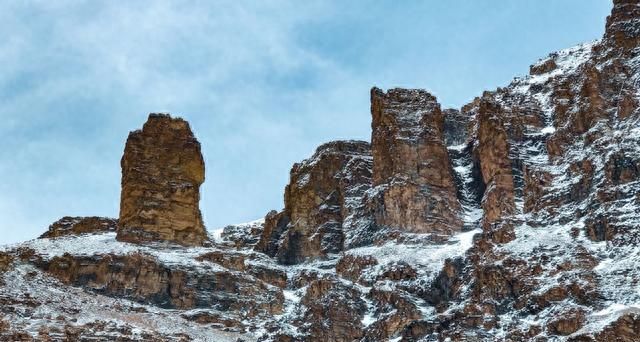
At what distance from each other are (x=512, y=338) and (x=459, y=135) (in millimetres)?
49179

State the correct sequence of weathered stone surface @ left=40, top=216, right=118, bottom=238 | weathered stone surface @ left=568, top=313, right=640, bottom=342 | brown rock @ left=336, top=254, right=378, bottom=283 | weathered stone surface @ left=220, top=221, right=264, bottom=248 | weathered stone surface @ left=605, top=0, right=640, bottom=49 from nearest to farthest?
weathered stone surface @ left=568, top=313, right=640, bottom=342 < brown rock @ left=336, top=254, right=378, bottom=283 < weathered stone surface @ left=605, top=0, right=640, bottom=49 < weathered stone surface @ left=40, top=216, right=118, bottom=238 < weathered stone surface @ left=220, top=221, right=264, bottom=248

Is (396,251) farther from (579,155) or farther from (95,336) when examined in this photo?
(95,336)

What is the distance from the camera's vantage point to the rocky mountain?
113875mm

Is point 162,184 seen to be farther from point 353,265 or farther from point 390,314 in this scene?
point 390,314

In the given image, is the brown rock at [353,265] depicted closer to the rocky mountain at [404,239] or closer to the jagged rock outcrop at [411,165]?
the rocky mountain at [404,239]

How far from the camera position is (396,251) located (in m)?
134

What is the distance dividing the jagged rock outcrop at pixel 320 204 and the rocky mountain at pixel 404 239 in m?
0.21

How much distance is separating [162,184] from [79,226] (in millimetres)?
11613

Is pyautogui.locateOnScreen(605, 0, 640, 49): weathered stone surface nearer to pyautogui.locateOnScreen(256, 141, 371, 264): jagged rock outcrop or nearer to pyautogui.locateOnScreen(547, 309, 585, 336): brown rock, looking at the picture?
pyautogui.locateOnScreen(256, 141, 371, 264): jagged rock outcrop

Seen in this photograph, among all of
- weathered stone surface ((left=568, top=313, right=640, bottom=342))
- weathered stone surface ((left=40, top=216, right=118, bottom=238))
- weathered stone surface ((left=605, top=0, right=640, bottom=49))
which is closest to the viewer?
weathered stone surface ((left=568, top=313, right=640, bottom=342))

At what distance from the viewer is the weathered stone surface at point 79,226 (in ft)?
488

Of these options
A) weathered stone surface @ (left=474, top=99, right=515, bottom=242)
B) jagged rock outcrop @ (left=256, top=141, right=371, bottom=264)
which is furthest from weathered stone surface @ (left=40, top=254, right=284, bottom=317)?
weathered stone surface @ (left=474, top=99, right=515, bottom=242)

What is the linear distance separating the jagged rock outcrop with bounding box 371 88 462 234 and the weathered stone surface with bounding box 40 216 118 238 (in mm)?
28008

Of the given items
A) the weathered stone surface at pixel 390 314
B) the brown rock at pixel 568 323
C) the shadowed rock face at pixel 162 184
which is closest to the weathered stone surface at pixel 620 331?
the brown rock at pixel 568 323
